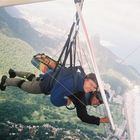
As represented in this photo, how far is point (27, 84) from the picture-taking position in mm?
5426

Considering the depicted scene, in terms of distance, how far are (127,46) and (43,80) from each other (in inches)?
3546

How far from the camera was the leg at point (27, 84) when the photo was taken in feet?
17.5

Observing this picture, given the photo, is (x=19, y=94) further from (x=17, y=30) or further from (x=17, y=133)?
(x=17, y=30)

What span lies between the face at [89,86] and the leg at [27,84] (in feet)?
2.54

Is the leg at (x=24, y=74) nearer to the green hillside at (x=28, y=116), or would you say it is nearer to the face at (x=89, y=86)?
the face at (x=89, y=86)

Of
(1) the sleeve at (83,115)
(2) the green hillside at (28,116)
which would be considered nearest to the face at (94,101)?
(1) the sleeve at (83,115)

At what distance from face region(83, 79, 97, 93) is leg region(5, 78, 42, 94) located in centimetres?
77

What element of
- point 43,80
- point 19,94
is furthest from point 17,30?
point 43,80

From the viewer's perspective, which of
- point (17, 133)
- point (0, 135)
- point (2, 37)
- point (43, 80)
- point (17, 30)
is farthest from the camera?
point (17, 30)

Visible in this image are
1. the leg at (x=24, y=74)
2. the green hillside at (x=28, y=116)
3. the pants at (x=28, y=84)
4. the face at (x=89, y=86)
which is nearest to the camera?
the face at (x=89, y=86)

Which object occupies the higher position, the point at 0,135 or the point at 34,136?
the point at 0,135

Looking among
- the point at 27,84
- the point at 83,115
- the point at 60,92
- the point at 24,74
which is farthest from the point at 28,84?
the point at 83,115

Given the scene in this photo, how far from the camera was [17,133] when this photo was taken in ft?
188

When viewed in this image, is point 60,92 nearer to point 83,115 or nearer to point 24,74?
point 83,115
